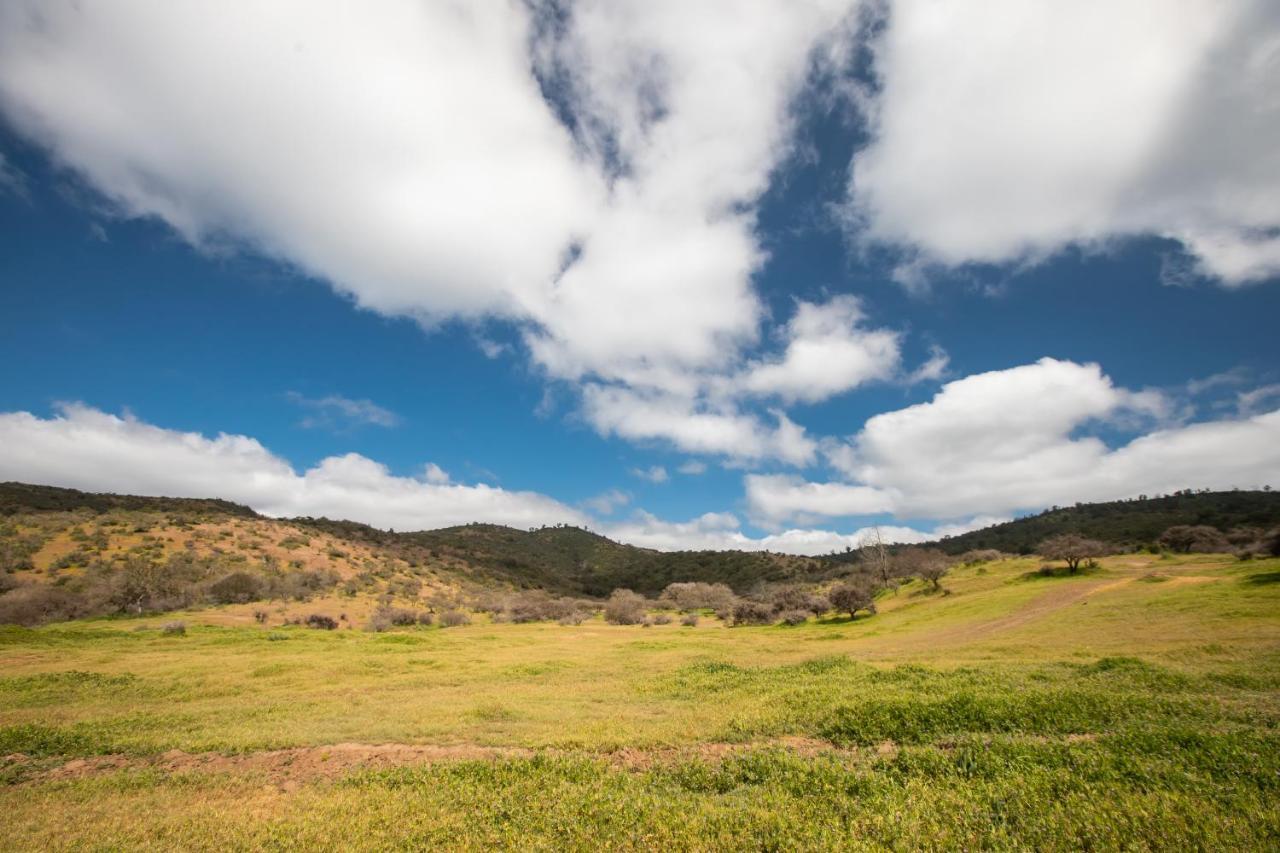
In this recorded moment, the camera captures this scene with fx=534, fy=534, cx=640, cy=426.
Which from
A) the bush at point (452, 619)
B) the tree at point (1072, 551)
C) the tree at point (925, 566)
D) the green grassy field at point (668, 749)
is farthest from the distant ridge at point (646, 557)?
the green grassy field at point (668, 749)

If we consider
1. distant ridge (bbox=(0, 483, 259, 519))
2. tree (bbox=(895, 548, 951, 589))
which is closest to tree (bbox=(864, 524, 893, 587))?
tree (bbox=(895, 548, 951, 589))

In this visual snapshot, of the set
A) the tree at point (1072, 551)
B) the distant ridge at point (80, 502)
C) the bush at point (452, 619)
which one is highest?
the distant ridge at point (80, 502)

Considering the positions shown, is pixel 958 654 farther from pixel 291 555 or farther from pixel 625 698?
pixel 291 555

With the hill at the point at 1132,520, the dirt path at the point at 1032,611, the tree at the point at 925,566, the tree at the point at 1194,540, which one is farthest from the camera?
the hill at the point at 1132,520

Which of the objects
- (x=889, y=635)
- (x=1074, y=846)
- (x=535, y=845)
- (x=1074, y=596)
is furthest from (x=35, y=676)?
(x=1074, y=596)

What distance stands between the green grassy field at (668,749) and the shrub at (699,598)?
Answer: 58.7 m

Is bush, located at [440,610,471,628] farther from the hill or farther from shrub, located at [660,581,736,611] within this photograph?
the hill

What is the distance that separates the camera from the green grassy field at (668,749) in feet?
26.8

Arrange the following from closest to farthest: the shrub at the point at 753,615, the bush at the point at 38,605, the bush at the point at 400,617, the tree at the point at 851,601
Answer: the bush at the point at 38,605, the bush at the point at 400,617, the tree at the point at 851,601, the shrub at the point at 753,615

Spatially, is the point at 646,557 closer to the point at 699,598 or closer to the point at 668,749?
the point at 699,598

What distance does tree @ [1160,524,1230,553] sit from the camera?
226 feet

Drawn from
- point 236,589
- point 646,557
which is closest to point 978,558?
point 236,589

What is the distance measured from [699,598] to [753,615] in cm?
3078

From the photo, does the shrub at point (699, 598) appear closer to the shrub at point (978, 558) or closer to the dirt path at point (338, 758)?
the shrub at point (978, 558)
